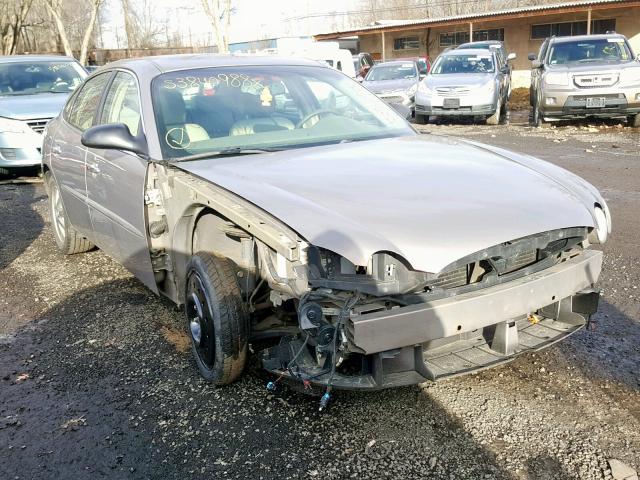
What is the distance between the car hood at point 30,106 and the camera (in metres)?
9.68

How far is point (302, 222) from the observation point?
8.87 feet

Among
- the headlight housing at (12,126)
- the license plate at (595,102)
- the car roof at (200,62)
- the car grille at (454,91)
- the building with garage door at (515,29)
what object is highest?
the building with garage door at (515,29)

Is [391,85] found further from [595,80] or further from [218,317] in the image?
[218,317]

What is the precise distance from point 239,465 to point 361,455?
1.70ft

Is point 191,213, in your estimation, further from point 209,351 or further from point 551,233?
point 551,233

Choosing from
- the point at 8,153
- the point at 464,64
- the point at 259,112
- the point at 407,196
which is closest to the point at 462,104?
the point at 464,64

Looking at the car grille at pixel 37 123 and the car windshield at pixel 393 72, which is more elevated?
the car windshield at pixel 393 72

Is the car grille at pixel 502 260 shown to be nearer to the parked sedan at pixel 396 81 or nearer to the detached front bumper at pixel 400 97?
the parked sedan at pixel 396 81

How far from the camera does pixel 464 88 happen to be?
14.8 m

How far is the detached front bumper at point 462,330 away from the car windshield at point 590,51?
1171 centimetres

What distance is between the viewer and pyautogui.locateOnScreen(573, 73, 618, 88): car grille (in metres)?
12.6

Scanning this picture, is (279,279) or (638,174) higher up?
(279,279)

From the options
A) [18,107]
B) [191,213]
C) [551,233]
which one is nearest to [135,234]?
[191,213]

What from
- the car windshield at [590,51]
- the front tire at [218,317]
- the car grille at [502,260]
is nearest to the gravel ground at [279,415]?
the front tire at [218,317]
